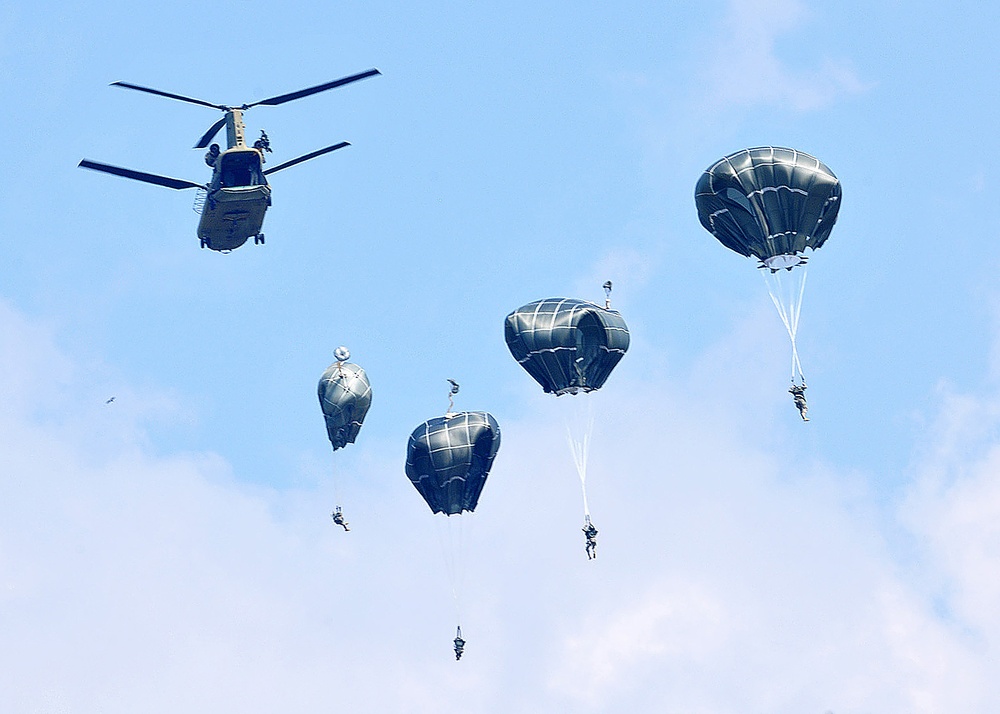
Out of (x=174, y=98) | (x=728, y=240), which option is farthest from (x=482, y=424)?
(x=174, y=98)

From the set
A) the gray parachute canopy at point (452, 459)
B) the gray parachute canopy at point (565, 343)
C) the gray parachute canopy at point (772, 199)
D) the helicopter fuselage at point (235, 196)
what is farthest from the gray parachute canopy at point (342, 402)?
the gray parachute canopy at point (772, 199)

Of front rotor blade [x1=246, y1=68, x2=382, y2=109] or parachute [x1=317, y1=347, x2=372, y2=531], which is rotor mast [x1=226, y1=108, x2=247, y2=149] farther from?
parachute [x1=317, y1=347, x2=372, y2=531]

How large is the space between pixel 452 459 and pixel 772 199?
1691 centimetres

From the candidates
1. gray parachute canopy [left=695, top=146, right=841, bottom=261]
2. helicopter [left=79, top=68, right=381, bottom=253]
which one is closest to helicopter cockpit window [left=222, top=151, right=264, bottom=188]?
helicopter [left=79, top=68, right=381, bottom=253]

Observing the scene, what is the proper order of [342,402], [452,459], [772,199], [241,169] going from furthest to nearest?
[342,402]
[452,459]
[241,169]
[772,199]

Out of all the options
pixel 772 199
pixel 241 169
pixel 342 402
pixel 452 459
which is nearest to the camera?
pixel 772 199

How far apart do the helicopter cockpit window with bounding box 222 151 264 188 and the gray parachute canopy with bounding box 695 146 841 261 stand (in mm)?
17238

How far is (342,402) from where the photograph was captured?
84938 millimetres

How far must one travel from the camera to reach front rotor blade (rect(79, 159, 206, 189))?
3046 inches

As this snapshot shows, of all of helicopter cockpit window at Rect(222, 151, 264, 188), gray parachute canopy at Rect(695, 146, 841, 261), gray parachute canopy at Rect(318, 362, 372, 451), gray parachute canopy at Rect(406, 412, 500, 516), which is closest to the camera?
gray parachute canopy at Rect(695, 146, 841, 261)

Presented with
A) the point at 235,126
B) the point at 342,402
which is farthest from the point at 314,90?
the point at 342,402

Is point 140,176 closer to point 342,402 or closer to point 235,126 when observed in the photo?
point 235,126

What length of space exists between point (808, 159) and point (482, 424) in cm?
1736

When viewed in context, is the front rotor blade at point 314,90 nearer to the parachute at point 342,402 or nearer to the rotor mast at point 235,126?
the rotor mast at point 235,126
